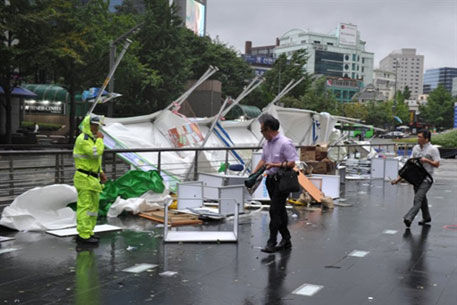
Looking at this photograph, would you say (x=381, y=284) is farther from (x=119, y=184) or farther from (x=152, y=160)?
(x=152, y=160)

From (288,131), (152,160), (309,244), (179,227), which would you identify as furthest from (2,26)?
(309,244)

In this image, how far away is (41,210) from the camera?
8.73 m

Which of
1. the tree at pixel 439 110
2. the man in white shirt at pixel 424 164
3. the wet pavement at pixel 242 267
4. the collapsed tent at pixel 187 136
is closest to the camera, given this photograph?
the wet pavement at pixel 242 267

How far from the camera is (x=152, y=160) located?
13766 millimetres

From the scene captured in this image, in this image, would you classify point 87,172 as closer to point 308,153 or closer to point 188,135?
point 188,135

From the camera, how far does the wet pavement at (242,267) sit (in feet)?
17.4

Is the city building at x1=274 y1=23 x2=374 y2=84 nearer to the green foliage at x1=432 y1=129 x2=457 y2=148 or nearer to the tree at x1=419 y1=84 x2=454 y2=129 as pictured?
the tree at x1=419 y1=84 x2=454 y2=129

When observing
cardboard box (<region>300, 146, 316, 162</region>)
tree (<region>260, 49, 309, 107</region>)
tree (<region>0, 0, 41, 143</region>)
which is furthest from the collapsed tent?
tree (<region>260, 49, 309, 107</region>)

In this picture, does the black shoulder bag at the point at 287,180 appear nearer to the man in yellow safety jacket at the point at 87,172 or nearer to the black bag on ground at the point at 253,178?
the black bag on ground at the point at 253,178

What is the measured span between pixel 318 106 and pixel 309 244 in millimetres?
50699

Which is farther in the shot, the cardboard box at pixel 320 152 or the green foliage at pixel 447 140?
the green foliage at pixel 447 140

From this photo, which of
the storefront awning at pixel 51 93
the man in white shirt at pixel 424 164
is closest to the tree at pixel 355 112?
the storefront awning at pixel 51 93

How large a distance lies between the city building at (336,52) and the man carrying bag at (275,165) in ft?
507

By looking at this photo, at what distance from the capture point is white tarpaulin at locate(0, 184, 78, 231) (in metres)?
8.41
